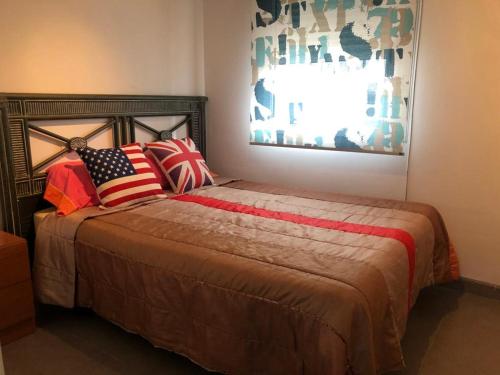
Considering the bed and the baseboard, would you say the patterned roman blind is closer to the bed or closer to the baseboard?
the bed

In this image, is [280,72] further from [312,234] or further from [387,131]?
[312,234]

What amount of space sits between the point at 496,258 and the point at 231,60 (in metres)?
2.47

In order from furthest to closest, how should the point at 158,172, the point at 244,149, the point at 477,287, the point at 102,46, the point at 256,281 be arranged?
the point at 244,149 < the point at 158,172 < the point at 102,46 < the point at 477,287 < the point at 256,281

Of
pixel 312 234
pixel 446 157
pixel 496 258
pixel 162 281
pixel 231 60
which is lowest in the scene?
pixel 496 258

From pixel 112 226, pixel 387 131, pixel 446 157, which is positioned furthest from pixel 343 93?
pixel 112 226

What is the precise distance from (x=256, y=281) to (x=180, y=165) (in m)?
1.52

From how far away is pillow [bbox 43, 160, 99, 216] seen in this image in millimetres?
2379

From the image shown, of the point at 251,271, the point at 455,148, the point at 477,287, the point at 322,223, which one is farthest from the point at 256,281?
the point at 477,287

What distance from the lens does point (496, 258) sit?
257cm

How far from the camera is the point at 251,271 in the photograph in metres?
1.58

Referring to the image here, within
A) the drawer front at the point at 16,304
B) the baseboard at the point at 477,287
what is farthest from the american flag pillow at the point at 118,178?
the baseboard at the point at 477,287

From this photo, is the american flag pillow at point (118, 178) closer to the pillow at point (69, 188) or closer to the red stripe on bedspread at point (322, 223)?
the pillow at point (69, 188)

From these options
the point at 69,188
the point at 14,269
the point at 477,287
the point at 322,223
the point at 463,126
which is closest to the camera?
the point at 14,269

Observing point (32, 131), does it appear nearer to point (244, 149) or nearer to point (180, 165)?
point (180, 165)
